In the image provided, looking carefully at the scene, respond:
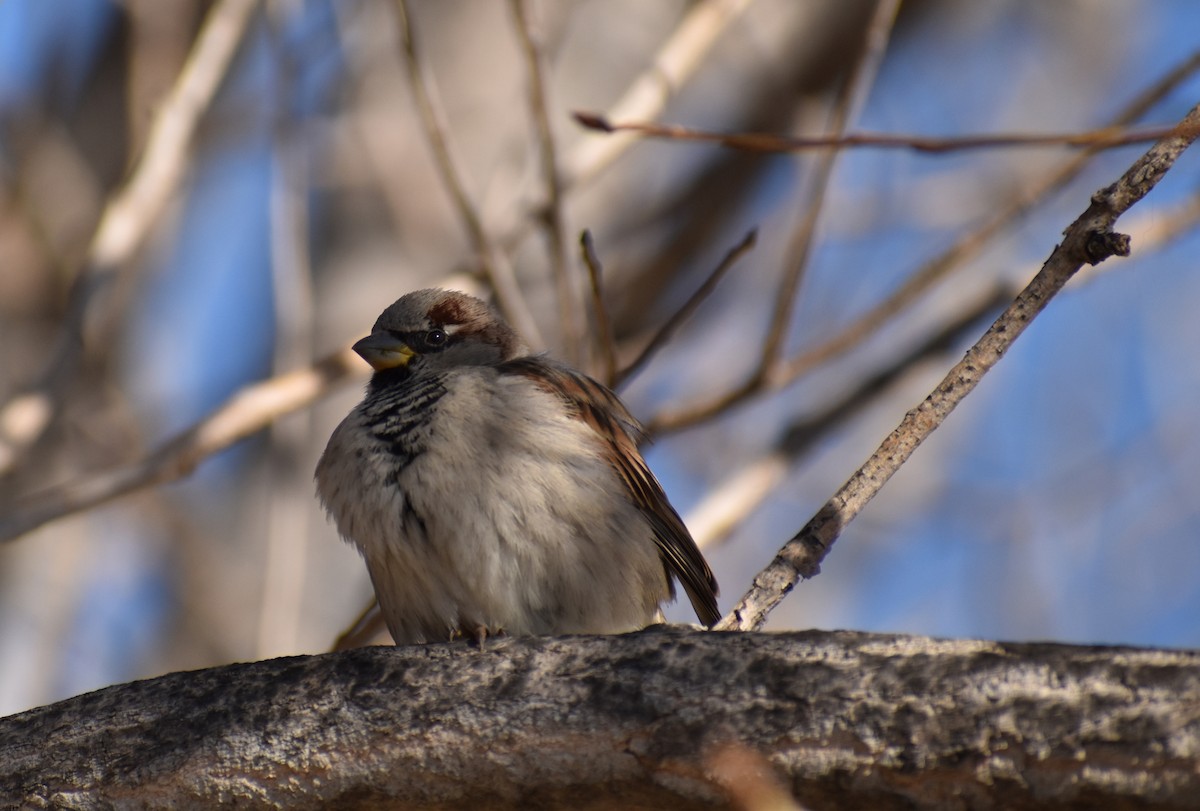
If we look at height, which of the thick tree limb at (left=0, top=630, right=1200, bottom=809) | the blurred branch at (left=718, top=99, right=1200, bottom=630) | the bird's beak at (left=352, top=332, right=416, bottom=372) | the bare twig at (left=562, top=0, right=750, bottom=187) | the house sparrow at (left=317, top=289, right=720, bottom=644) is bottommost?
the thick tree limb at (left=0, top=630, right=1200, bottom=809)

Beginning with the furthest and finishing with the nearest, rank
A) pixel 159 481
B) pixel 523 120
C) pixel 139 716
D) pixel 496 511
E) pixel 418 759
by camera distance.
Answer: pixel 523 120, pixel 159 481, pixel 496 511, pixel 139 716, pixel 418 759

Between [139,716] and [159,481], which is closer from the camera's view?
[139,716]

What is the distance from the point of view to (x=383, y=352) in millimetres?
3867

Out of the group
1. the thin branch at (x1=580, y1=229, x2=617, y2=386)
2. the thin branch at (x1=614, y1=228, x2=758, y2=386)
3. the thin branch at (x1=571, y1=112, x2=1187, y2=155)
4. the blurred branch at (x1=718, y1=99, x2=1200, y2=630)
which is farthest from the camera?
the thin branch at (x1=614, y1=228, x2=758, y2=386)

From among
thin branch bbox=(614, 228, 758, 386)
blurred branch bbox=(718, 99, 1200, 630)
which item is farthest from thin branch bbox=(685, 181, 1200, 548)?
blurred branch bbox=(718, 99, 1200, 630)

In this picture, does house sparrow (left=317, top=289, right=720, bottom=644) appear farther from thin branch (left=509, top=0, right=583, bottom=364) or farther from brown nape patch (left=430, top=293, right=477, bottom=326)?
brown nape patch (left=430, top=293, right=477, bottom=326)

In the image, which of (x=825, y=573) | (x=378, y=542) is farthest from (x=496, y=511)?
(x=825, y=573)

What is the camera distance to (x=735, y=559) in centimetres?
694

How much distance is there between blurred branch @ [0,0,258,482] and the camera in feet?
12.2

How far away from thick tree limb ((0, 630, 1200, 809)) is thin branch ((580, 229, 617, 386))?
94 cm

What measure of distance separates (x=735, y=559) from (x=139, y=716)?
15.8ft

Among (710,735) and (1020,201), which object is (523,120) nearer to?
(1020,201)

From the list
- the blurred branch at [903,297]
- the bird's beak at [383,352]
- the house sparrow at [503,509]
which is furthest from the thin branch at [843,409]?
the bird's beak at [383,352]

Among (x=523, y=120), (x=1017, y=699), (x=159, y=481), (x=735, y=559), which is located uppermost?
(x=523, y=120)
